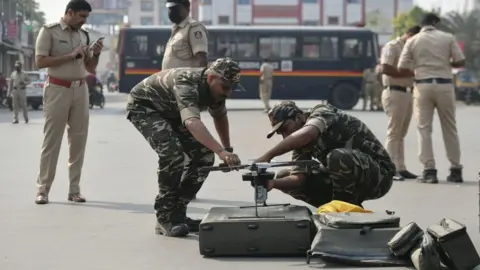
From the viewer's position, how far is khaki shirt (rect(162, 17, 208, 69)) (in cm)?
946

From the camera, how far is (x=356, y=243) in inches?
240

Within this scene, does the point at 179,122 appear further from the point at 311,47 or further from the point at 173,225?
the point at 311,47

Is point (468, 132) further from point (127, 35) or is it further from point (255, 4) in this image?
point (255, 4)

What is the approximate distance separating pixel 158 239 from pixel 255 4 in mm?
92190

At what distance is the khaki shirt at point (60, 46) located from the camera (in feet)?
30.1

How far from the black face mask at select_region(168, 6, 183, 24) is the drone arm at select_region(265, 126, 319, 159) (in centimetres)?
304

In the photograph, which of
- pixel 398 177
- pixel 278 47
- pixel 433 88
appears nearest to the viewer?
pixel 433 88

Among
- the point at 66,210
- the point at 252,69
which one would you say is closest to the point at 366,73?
the point at 252,69

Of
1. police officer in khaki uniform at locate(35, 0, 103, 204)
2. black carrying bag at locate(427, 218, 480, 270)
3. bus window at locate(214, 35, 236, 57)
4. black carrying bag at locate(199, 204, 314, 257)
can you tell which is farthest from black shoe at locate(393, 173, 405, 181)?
bus window at locate(214, 35, 236, 57)

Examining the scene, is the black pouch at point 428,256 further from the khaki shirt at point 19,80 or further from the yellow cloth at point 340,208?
the khaki shirt at point 19,80

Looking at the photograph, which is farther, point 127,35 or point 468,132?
point 127,35

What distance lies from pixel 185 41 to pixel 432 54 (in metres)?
2.91

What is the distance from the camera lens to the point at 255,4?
98.4 meters

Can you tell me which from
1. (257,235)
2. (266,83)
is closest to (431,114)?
(257,235)
